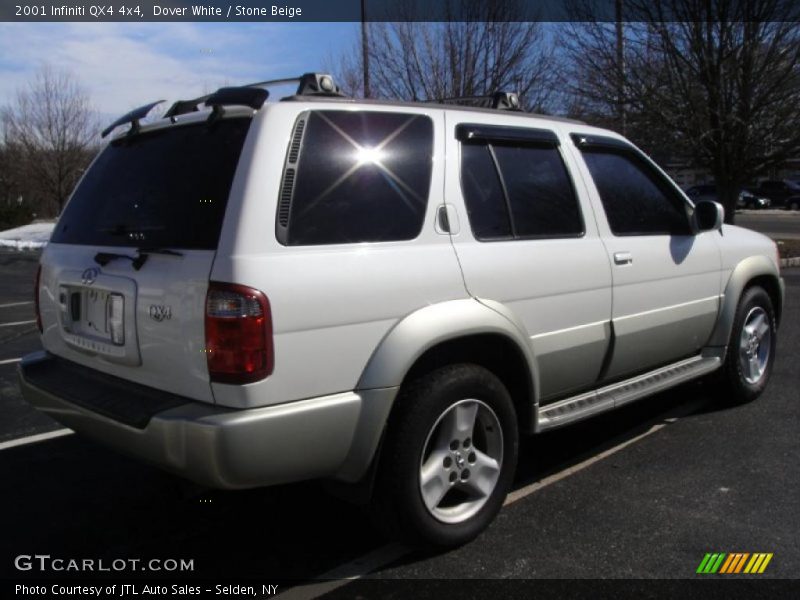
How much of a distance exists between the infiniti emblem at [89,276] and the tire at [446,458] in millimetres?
1364

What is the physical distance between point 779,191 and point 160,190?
4697 cm

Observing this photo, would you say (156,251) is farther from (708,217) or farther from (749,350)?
(749,350)

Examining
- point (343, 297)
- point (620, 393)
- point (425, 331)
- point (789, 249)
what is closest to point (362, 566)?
point (425, 331)

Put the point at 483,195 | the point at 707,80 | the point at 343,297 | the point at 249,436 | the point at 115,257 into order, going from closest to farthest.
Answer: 1. the point at 249,436
2. the point at 343,297
3. the point at 115,257
4. the point at 483,195
5. the point at 707,80

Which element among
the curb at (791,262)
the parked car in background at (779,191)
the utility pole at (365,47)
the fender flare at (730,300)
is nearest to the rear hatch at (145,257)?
the fender flare at (730,300)

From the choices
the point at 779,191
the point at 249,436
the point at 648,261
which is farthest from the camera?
the point at 779,191

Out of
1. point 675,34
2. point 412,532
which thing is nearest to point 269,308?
point 412,532

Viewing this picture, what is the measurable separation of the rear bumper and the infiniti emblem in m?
0.46

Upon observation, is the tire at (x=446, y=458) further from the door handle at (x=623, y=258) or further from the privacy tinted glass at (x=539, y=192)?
the door handle at (x=623, y=258)

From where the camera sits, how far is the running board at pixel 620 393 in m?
3.53

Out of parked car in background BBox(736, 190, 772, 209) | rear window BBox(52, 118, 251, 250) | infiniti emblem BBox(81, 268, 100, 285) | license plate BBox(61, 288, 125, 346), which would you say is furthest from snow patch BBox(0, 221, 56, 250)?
parked car in background BBox(736, 190, 772, 209)

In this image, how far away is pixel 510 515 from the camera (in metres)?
3.45

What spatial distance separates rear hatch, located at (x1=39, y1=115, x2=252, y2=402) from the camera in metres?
2.60

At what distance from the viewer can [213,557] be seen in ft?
10.2
